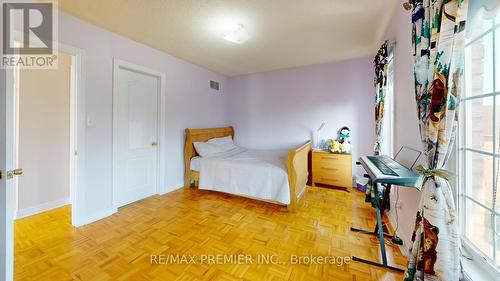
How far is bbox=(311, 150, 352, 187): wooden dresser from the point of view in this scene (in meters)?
3.45

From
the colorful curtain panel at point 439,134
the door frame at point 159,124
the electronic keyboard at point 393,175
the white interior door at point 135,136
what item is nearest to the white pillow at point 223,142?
the door frame at point 159,124

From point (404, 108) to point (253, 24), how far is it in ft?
A: 6.13

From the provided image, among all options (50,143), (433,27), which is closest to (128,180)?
(50,143)

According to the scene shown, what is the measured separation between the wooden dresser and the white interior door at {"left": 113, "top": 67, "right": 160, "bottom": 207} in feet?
9.44

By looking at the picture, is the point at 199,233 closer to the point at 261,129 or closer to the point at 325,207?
the point at 325,207

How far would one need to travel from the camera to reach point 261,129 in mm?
4531

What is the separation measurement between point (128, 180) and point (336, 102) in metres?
3.88

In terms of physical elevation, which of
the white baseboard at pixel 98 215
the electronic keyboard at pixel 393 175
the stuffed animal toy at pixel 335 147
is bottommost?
the white baseboard at pixel 98 215

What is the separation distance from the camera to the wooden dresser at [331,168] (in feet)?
11.3

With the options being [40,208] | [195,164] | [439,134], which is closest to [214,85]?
[195,164]

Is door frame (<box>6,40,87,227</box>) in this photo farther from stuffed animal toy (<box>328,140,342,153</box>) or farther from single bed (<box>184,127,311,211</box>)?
stuffed animal toy (<box>328,140,342,153</box>)

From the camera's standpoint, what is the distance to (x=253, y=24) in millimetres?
2287

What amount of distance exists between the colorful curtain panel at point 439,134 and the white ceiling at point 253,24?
1.04 meters

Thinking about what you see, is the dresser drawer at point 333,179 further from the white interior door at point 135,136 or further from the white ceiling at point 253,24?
the white interior door at point 135,136
